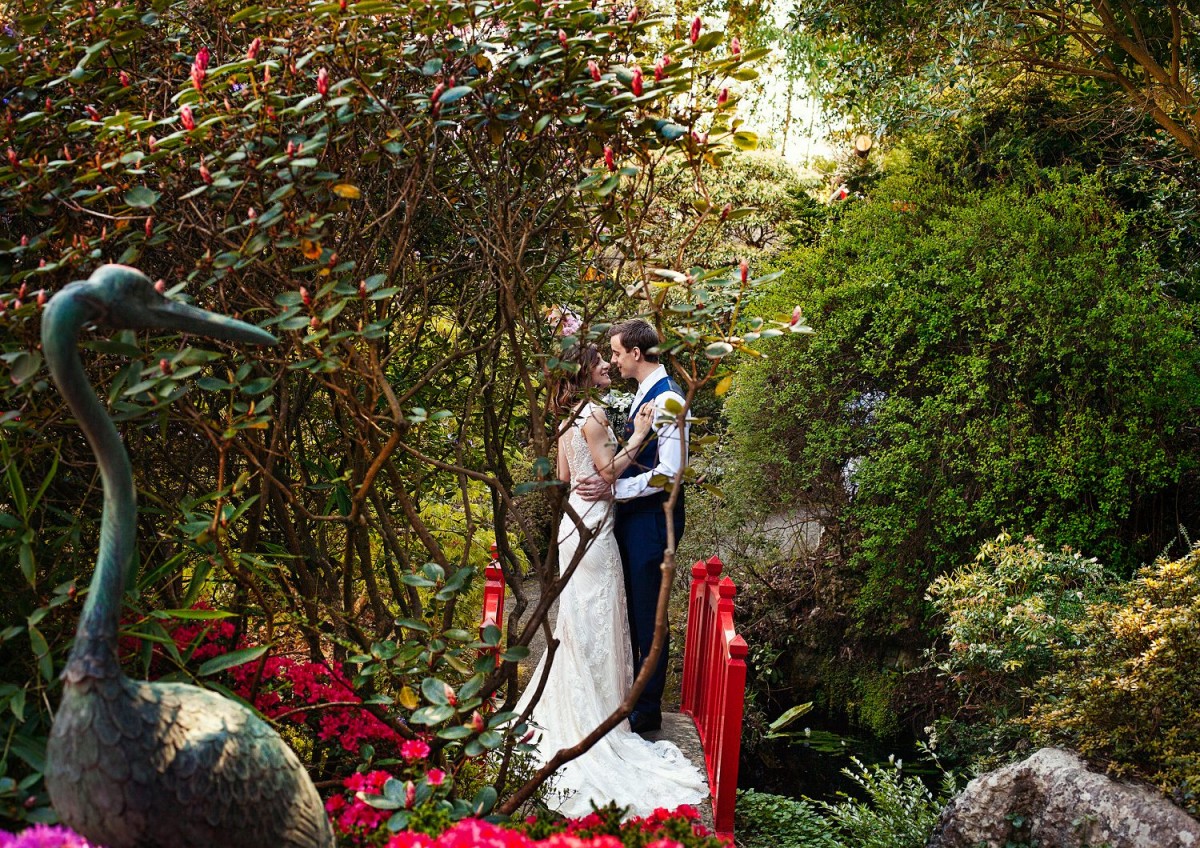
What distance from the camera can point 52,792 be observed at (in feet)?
5.12

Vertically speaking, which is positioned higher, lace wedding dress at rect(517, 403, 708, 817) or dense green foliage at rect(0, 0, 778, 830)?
dense green foliage at rect(0, 0, 778, 830)

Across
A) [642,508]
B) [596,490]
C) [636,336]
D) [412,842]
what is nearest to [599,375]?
[636,336]

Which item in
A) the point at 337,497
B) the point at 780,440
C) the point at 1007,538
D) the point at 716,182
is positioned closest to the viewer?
the point at 337,497

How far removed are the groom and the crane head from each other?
8.95 ft

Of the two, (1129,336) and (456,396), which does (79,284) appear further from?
(1129,336)

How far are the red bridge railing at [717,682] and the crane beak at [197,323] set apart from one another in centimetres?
257

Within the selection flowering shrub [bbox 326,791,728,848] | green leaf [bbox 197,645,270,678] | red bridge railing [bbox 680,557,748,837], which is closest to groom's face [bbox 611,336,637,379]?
red bridge railing [bbox 680,557,748,837]

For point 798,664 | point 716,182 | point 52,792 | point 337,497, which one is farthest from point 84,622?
point 716,182

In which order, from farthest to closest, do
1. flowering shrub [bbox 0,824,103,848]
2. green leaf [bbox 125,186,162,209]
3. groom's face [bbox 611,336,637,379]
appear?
groom's face [bbox 611,336,637,379] < green leaf [bbox 125,186,162,209] < flowering shrub [bbox 0,824,103,848]

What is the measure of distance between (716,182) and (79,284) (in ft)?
34.9

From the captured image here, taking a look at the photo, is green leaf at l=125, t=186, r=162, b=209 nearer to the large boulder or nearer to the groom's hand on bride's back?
the groom's hand on bride's back

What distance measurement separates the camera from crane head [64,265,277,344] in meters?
1.57

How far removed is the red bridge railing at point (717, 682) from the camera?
152 inches

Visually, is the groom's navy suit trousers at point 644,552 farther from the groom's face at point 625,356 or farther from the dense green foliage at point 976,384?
the dense green foliage at point 976,384
